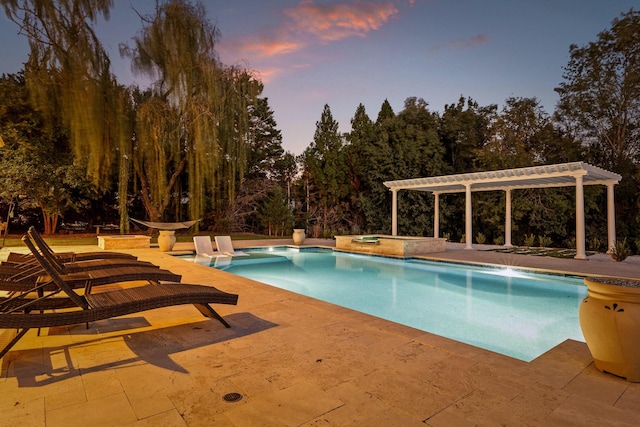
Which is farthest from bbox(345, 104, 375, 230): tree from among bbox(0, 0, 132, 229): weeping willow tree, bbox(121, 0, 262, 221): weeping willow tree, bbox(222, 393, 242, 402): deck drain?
bbox(222, 393, 242, 402): deck drain

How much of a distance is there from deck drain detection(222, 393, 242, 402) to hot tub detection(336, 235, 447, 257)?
896 centimetres

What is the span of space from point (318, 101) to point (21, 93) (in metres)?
12.6

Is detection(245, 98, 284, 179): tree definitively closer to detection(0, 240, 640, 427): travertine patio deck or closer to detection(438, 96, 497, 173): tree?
detection(438, 96, 497, 173): tree

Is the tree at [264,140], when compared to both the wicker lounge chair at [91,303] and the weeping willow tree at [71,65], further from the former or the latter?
the wicker lounge chair at [91,303]

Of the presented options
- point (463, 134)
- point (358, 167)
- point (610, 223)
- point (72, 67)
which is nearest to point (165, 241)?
point (72, 67)

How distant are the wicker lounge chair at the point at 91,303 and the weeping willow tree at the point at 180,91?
9598 millimetres

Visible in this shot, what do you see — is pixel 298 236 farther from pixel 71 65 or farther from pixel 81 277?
pixel 81 277

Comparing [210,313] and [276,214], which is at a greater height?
[276,214]

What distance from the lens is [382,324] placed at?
342 centimetres

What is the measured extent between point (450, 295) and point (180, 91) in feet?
32.7

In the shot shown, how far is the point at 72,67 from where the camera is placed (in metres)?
10.0

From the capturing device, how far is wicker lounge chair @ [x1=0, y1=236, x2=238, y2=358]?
2.18m

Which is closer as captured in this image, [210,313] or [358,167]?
[210,313]

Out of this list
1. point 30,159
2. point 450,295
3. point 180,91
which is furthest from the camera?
point 30,159
